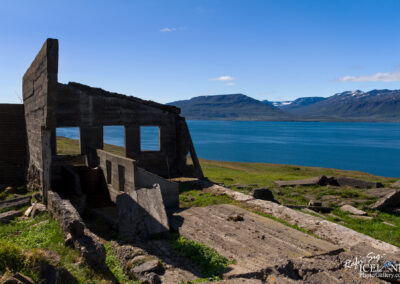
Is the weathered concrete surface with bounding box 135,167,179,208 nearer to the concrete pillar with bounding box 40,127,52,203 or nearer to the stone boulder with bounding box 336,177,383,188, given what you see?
the concrete pillar with bounding box 40,127,52,203

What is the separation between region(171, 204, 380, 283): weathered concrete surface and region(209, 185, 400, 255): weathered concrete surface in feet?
1.60

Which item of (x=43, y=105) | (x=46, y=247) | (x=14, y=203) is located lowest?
(x=14, y=203)

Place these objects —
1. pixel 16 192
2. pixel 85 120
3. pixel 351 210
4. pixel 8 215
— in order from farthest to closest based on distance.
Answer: pixel 85 120 < pixel 16 192 < pixel 351 210 < pixel 8 215

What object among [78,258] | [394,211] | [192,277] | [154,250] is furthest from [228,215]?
[394,211]

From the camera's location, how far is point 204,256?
6.57 meters

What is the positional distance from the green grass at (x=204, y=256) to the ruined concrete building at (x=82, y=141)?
3.33m

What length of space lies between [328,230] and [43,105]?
977 centimetres

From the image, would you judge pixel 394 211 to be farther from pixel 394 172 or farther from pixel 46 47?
pixel 394 172

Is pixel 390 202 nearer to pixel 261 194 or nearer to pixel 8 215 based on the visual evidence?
pixel 261 194

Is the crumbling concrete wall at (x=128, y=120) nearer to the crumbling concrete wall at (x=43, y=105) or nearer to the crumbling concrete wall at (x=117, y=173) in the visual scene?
the crumbling concrete wall at (x=43, y=105)

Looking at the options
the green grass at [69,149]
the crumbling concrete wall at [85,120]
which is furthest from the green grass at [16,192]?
the green grass at [69,149]

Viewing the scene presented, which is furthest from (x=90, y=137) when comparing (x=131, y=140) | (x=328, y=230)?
(x=328, y=230)

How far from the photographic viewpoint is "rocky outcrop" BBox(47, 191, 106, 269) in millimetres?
6012

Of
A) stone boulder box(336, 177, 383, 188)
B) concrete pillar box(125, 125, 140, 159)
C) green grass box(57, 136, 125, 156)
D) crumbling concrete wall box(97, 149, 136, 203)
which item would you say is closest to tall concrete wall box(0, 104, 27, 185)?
concrete pillar box(125, 125, 140, 159)
